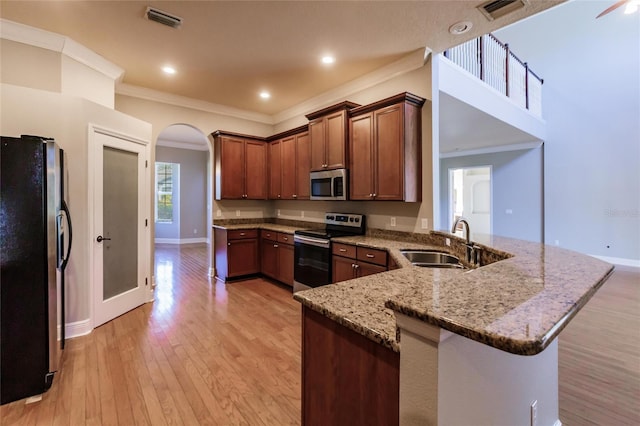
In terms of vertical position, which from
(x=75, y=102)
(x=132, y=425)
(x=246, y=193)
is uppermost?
(x=75, y=102)

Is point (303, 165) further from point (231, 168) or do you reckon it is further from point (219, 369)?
point (219, 369)

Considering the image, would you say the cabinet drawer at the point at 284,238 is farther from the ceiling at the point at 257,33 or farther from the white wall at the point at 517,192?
the white wall at the point at 517,192

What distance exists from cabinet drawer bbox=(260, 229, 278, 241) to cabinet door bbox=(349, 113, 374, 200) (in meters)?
1.59

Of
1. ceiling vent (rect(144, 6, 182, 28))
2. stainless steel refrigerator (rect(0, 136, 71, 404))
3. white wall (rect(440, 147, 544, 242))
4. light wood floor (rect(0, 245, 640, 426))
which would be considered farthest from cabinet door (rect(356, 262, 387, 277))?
white wall (rect(440, 147, 544, 242))

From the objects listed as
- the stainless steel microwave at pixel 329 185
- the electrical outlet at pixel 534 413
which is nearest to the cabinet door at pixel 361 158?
the stainless steel microwave at pixel 329 185

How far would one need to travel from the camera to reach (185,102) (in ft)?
15.5

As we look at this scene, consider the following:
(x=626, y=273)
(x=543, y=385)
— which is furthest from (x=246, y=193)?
(x=626, y=273)

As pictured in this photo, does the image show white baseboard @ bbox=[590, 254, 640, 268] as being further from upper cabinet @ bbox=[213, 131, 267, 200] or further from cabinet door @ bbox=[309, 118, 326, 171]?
upper cabinet @ bbox=[213, 131, 267, 200]

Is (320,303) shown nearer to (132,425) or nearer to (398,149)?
(132,425)

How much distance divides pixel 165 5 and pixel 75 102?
4.43 ft

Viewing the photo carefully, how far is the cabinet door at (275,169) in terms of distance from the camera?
5141 millimetres

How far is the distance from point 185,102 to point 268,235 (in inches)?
99.4

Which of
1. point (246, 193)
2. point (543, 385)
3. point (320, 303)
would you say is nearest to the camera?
point (320, 303)

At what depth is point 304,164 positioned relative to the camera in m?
4.59
